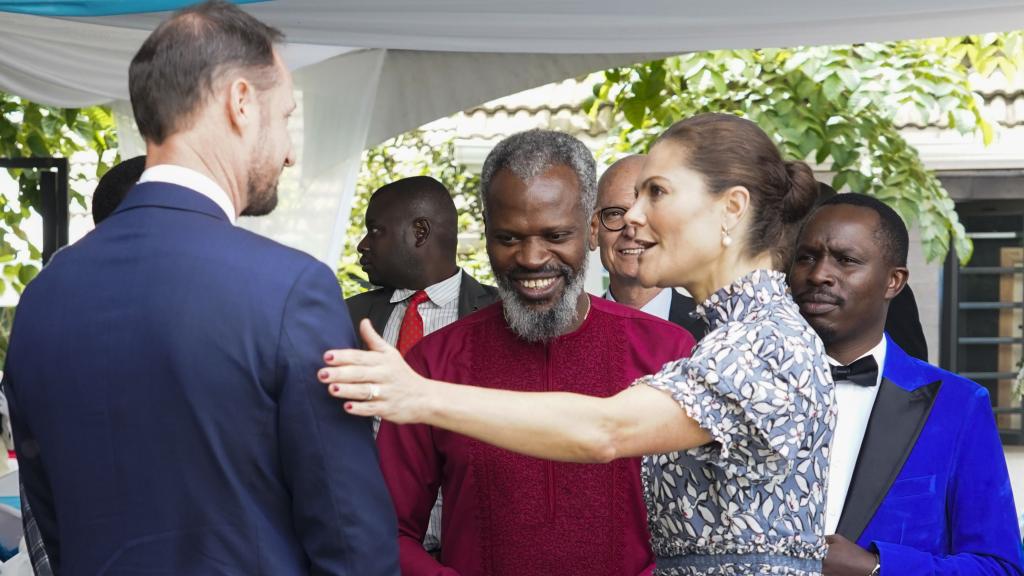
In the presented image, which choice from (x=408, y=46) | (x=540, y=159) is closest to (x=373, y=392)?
(x=540, y=159)

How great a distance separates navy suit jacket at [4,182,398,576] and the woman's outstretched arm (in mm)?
101

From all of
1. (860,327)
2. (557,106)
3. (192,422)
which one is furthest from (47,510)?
(557,106)

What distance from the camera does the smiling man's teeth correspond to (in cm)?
291

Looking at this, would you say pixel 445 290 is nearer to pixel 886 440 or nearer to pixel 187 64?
pixel 886 440

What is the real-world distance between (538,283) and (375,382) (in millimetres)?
1042

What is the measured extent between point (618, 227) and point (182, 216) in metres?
2.68

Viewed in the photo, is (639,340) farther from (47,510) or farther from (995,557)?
(47,510)

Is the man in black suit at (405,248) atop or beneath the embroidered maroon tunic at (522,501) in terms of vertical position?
atop

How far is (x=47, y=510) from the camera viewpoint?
86.7 inches

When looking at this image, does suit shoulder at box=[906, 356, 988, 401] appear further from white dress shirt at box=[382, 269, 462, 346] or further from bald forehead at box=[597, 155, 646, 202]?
white dress shirt at box=[382, 269, 462, 346]

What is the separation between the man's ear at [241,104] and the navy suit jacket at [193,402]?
136 mm

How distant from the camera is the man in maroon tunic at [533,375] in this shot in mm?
2789

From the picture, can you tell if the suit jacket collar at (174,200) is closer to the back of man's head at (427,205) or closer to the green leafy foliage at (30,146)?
the back of man's head at (427,205)

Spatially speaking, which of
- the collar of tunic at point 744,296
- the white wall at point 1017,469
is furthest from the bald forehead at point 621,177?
the white wall at point 1017,469
